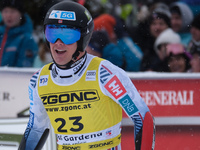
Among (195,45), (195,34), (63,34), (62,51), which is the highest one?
(63,34)

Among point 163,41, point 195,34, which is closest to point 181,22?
point 195,34

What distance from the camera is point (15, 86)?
5.65 meters

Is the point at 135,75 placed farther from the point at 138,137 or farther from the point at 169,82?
the point at 138,137

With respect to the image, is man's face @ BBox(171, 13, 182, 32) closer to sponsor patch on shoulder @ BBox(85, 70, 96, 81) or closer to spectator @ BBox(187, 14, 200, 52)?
spectator @ BBox(187, 14, 200, 52)

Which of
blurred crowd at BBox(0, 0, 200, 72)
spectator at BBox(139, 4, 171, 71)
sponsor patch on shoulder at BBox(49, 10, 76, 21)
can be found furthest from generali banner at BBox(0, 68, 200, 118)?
sponsor patch on shoulder at BBox(49, 10, 76, 21)

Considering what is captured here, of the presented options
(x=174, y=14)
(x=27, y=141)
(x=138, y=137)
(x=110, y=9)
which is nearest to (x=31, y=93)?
(x=27, y=141)

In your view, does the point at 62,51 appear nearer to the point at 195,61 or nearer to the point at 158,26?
the point at 195,61

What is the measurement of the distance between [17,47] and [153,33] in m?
2.03

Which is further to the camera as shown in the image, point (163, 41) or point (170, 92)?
point (163, 41)

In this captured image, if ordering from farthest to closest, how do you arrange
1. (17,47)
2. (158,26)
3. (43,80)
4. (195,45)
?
(158,26)
(17,47)
(195,45)
(43,80)

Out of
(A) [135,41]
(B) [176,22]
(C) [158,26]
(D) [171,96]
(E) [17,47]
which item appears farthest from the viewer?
(A) [135,41]

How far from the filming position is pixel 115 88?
311 cm

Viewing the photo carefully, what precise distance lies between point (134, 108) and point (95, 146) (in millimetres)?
410

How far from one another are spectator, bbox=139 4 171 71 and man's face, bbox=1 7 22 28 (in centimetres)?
193
